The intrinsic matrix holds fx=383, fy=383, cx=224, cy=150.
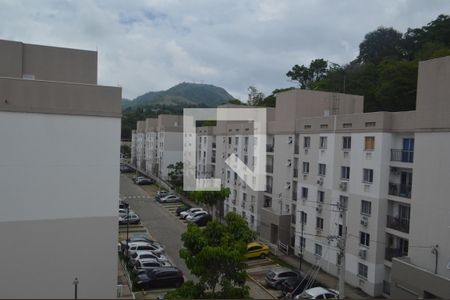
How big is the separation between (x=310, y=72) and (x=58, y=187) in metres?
41.1

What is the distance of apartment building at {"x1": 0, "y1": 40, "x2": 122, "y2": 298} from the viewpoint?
27.5 feet

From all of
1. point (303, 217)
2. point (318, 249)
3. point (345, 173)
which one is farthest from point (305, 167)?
point (318, 249)

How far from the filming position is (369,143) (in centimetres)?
1554

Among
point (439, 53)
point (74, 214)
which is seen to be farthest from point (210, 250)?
point (439, 53)

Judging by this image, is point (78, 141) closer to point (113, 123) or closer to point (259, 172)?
point (113, 123)

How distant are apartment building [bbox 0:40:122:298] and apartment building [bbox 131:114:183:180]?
32.6 m

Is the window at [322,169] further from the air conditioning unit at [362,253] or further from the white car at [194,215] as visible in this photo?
the white car at [194,215]

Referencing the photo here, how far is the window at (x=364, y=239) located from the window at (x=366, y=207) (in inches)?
33.2

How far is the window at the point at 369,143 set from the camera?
15320 mm

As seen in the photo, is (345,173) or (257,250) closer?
(345,173)

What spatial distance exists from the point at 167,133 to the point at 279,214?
944 inches

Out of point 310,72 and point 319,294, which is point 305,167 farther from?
point 310,72

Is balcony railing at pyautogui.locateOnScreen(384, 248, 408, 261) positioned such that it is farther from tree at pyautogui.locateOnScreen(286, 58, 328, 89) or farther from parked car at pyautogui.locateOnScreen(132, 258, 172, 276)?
tree at pyautogui.locateOnScreen(286, 58, 328, 89)

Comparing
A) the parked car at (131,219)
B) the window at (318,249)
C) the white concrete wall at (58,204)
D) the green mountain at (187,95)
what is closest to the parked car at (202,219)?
the parked car at (131,219)
